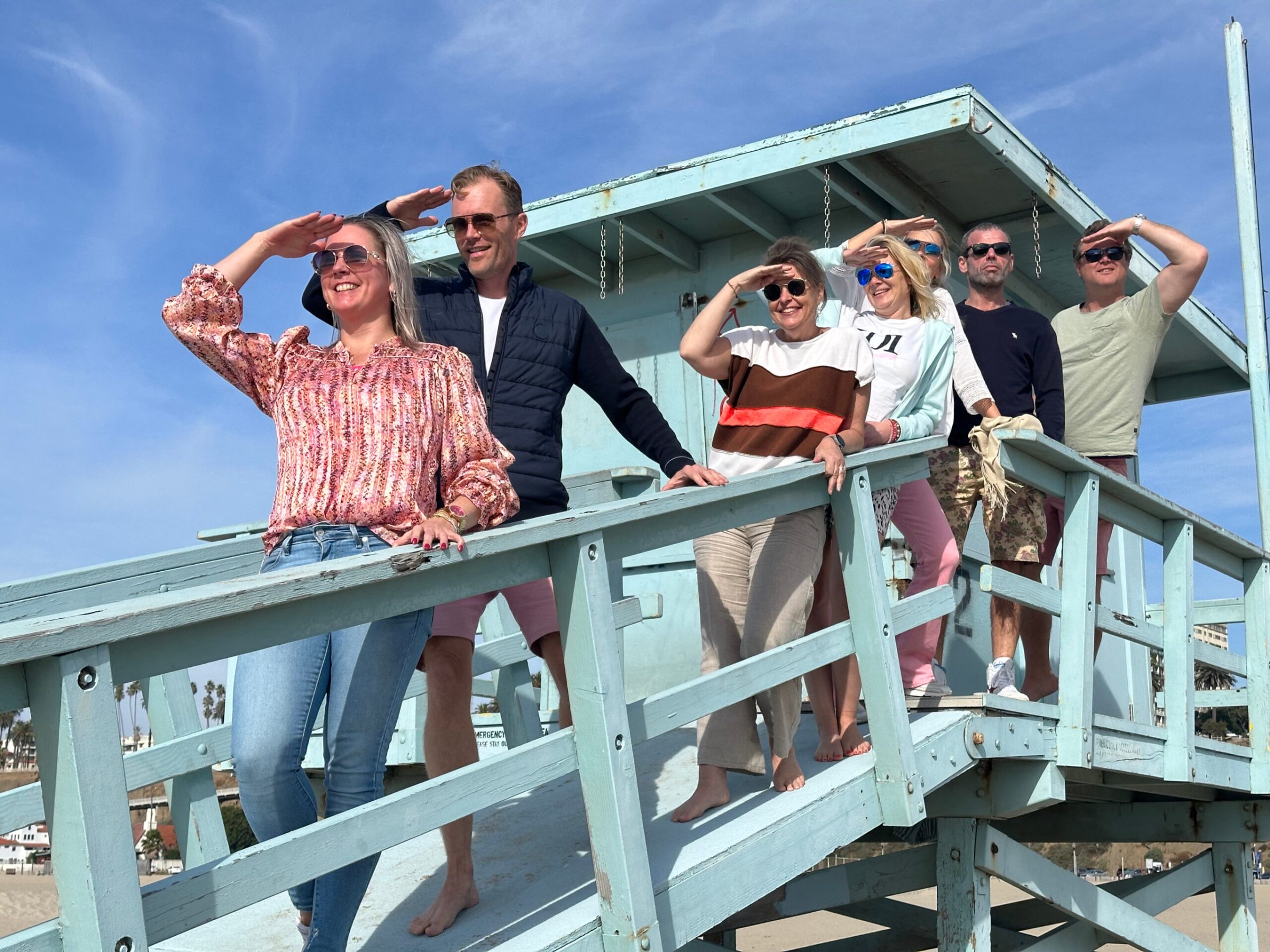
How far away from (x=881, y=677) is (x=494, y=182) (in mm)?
1826

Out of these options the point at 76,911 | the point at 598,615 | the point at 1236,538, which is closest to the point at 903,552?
the point at 1236,538

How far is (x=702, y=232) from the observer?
8.12 m

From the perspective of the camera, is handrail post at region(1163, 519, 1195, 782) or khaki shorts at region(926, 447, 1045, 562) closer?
khaki shorts at region(926, 447, 1045, 562)

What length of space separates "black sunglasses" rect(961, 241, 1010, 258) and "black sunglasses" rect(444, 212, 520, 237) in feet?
7.69

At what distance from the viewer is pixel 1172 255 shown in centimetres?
504

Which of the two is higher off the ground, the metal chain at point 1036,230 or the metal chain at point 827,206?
the metal chain at point 827,206

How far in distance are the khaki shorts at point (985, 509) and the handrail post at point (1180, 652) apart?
2.38ft

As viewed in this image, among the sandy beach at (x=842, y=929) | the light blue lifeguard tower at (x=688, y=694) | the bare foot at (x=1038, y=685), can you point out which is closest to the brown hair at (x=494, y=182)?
the light blue lifeguard tower at (x=688, y=694)

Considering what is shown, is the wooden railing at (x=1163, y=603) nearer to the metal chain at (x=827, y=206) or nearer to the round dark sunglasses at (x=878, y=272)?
the round dark sunglasses at (x=878, y=272)

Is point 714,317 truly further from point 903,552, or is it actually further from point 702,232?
point 702,232

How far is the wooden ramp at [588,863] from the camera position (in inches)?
114

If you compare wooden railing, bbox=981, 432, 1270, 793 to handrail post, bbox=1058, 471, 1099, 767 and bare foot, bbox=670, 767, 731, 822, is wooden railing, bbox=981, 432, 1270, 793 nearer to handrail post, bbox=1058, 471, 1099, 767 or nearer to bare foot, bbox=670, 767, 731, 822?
handrail post, bbox=1058, 471, 1099, 767

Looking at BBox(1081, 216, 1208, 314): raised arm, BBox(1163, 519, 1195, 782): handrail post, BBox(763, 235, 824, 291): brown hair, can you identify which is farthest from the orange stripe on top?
BBox(1163, 519, 1195, 782): handrail post

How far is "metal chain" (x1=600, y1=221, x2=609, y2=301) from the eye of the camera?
26.4ft
